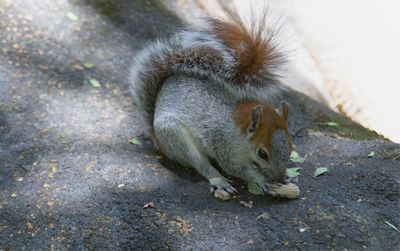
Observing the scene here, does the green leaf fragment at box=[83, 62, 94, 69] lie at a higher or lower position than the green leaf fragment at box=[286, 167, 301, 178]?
lower

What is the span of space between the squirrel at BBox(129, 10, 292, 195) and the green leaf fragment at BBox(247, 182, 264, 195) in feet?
0.10

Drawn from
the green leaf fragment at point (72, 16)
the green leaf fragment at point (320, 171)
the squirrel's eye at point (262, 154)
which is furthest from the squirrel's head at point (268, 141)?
the green leaf fragment at point (72, 16)

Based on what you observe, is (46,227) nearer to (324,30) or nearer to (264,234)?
(264,234)

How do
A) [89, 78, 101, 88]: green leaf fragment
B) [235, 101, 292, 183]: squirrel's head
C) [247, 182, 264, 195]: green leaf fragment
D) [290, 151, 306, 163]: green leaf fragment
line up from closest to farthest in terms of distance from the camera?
[235, 101, 292, 183]: squirrel's head → [247, 182, 264, 195]: green leaf fragment → [290, 151, 306, 163]: green leaf fragment → [89, 78, 101, 88]: green leaf fragment

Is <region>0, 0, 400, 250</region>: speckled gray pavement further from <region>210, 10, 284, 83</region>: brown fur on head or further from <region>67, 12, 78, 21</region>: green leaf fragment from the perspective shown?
<region>210, 10, 284, 83</region>: brown fur on head

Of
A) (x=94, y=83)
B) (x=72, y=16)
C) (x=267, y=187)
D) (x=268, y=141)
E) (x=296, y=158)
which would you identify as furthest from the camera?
(x=72, y=16)

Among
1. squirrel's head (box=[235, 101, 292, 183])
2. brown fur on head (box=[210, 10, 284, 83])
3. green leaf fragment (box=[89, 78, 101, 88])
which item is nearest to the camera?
squirrel's head (box=[235, 101, 292, 183])

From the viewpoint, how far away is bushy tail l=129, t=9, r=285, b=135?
130 inches

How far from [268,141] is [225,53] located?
65cm

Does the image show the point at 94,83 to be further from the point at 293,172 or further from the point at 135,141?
the point at 293,172

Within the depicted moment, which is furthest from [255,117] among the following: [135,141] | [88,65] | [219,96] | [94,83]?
[88,65]

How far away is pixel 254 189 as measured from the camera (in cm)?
321

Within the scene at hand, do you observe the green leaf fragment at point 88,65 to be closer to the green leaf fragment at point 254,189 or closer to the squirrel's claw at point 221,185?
the squirrel's claw at point 221,185

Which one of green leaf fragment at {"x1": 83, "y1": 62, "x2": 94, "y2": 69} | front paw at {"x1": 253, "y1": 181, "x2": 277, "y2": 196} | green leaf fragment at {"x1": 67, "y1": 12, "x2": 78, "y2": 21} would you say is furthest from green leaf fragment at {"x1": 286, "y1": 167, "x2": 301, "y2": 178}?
green leaf fragment at {"x1": 67, "y1": 12, "x2": 78, "y2": 21}
